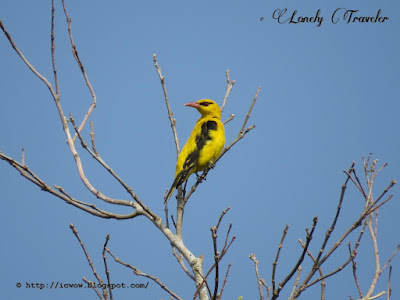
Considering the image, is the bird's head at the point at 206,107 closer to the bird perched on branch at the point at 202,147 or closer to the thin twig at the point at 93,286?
the bird perched on branch at the point at 202,147

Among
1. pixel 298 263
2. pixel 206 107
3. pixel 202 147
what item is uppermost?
pixel 206 107

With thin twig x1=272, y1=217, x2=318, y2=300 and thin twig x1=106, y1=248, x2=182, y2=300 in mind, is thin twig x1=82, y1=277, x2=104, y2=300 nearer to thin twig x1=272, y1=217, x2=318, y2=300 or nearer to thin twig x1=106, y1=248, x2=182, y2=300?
thin twig x1=106, y1=248, x2=182, y2=300

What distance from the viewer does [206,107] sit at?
7.93 m

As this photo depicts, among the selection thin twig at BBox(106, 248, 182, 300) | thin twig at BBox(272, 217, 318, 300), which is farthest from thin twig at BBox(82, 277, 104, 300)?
thin twig at BBox(272, 217, 318, 300)

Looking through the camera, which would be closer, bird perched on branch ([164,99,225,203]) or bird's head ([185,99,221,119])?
bird perched on branch ([164,99,225,203])

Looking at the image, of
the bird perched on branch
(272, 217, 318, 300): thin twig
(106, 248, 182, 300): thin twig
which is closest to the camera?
(272, 217, 318, 300): thin twig

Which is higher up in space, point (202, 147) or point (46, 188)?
point (202, 147)

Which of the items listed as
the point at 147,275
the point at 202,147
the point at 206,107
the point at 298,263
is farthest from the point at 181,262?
the point at 206,107

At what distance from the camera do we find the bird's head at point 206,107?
7.93 meters

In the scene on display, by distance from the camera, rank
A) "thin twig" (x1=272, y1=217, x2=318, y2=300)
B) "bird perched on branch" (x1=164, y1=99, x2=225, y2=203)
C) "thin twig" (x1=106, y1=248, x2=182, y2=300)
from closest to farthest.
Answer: "thin twig" (x1=272, y1=217, x2=318, y2=300) → "thin twig" (x1=106, y1=248, x2=182, y2=300) → "bird perched on branch" (x1=164, y1=99, x2=225, y2=203)

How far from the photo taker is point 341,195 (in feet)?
9.14

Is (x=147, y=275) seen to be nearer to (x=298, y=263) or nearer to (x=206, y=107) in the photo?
(x=298, y=263)

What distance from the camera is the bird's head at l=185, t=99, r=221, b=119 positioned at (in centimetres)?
793

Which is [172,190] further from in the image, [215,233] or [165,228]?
[215,233]
